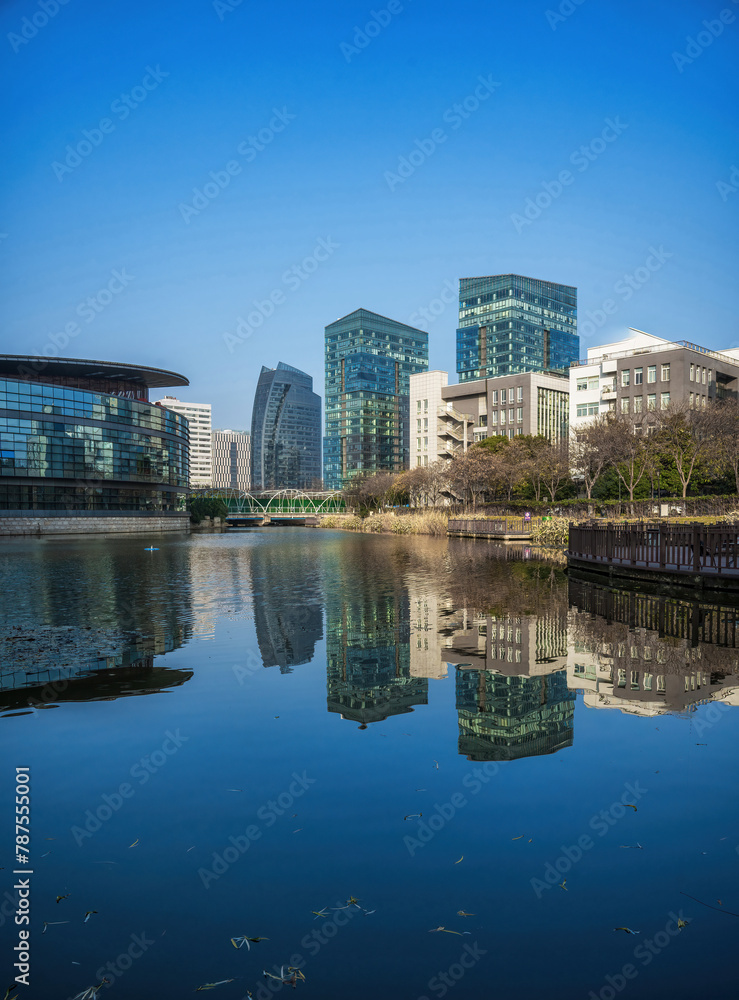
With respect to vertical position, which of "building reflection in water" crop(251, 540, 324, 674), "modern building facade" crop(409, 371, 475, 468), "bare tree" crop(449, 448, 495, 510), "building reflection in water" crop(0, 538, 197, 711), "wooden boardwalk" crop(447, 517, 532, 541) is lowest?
"building reflection in water" crop(251, 540, 324, 674)

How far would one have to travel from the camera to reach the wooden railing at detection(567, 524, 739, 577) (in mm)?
19266

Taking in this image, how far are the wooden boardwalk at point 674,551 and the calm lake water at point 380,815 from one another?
22.1 ft

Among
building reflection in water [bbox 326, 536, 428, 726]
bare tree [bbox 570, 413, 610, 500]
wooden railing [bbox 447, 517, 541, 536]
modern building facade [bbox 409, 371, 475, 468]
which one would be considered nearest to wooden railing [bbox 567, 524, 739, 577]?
building reflection in water [bbox 326, 536, 428, 726]

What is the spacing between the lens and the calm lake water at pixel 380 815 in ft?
12.8

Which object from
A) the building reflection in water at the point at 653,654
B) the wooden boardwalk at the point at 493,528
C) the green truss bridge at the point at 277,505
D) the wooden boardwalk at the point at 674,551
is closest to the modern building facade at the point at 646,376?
the wooden boardwalk at the point at 493,528

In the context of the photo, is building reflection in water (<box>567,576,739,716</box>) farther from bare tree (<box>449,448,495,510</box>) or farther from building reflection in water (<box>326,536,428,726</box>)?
bare tree (<box>449,448,495,510</box>)

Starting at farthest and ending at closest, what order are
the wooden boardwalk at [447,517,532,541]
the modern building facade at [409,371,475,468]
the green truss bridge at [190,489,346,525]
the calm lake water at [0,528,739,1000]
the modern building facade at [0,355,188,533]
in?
the green truss bridge at [190,489,346,525], the modern building facade at [409,371,475,468], the modern building facade at [0,355,188,533], the wooden boardwalk at [447,517,532,541], the calm lake water at [0,528,739,1000]

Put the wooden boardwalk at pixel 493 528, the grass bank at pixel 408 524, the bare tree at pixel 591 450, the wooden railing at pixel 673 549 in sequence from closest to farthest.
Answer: the wooden railing at pixel 673 549 < the wooden boardwalk at pixel 493 528 < the bare tree at pixel 591 450 < the grass bank at pixel 408 524

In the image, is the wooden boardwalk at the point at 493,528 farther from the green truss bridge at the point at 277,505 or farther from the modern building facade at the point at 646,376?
the green truss bridge at the point at 277,505

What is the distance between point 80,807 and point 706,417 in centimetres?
5136

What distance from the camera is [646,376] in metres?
76.1

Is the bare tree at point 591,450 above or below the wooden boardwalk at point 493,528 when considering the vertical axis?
above

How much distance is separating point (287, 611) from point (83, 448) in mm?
71717

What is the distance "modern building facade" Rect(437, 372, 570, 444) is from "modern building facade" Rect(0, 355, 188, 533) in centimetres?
4219
